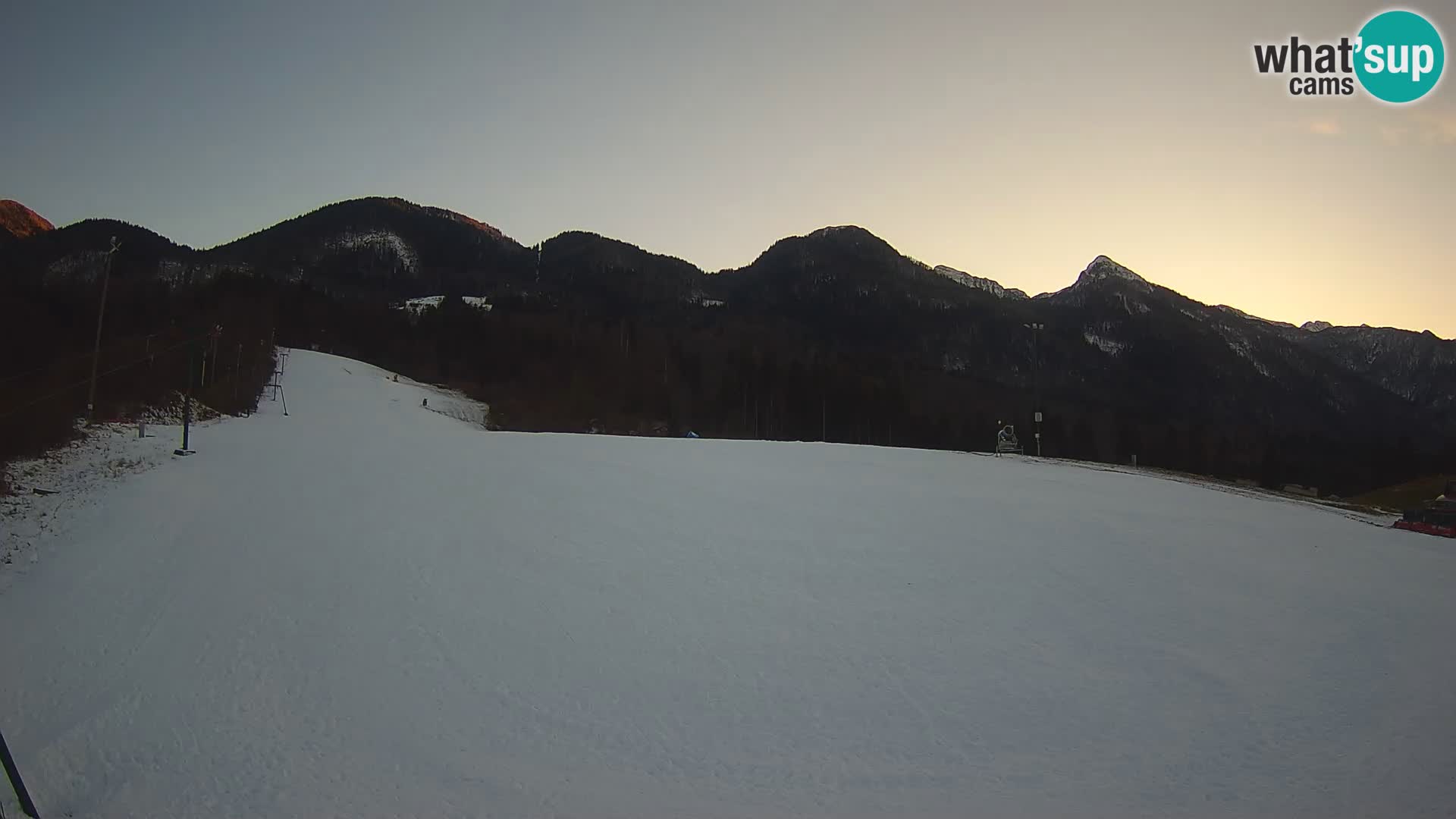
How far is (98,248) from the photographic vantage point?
A: 455 ft

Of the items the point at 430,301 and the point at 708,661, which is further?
the point at 430,301

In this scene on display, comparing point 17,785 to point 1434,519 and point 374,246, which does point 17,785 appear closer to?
point 1434,519

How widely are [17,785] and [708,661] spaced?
17.5 ft

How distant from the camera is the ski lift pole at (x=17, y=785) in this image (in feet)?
15.3

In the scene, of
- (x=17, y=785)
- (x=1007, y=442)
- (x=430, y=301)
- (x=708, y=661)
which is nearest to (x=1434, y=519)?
(x=1007, y=442)

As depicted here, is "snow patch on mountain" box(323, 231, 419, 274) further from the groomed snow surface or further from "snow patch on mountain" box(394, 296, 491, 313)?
the groomed snow surface

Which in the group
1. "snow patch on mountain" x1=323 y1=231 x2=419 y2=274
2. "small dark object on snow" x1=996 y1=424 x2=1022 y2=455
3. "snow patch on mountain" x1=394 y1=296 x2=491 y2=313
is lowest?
"small dark object on snow" x1=996 y1=424 x2=1022 y2=455

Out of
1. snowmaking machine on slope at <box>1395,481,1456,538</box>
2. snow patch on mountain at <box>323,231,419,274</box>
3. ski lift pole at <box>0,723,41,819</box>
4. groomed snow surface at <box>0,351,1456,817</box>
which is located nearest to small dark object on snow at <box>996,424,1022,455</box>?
snowmaking machine on slope at <box>1395,481,1456,538</box>

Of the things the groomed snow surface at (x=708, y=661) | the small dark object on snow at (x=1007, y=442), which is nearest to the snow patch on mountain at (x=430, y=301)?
the small dark object on snow at (x=1007, y=442)

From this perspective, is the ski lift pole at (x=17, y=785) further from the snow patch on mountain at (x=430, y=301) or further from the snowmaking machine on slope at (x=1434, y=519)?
the snow patch on mountain at (x=430, y=301)

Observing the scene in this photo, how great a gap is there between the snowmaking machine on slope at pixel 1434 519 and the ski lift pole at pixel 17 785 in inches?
875

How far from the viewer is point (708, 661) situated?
24.3ft

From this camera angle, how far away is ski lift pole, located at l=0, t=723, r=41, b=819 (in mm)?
4660

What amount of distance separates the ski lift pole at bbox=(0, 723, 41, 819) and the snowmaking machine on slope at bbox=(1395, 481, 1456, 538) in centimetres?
Result: 2223
